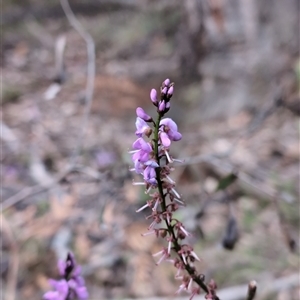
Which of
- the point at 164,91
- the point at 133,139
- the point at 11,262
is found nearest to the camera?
the point at 164,91

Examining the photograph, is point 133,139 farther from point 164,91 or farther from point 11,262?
point 164,91

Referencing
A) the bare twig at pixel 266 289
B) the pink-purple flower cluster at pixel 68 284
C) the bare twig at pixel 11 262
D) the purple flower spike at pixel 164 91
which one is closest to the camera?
the purple flower spike at pixel 164 91

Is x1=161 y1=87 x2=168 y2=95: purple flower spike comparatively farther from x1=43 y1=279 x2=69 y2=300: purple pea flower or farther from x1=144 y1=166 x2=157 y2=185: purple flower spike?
x1=43 y1=279 x2=69 y2=300: purple pea flower

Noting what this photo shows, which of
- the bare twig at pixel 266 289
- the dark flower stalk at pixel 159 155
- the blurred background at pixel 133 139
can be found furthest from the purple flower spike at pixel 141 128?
the bare twig at pixel 266 289

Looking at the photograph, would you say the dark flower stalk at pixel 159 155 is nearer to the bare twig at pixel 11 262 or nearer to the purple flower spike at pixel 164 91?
the purple flower spike at pixel 164 91

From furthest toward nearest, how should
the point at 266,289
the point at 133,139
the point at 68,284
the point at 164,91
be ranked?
the point at 133,139, the point at 266,289, the point at 68,284, the point at 164,91

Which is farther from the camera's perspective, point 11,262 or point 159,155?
point 11,262

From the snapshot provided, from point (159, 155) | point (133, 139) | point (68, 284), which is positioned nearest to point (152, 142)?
point (159, 155)

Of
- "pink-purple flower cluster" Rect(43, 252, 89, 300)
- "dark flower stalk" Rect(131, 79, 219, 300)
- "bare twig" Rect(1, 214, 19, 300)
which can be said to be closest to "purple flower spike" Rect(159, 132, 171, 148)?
"dark flower stalk" Rect(131, 79, 219, 300)
